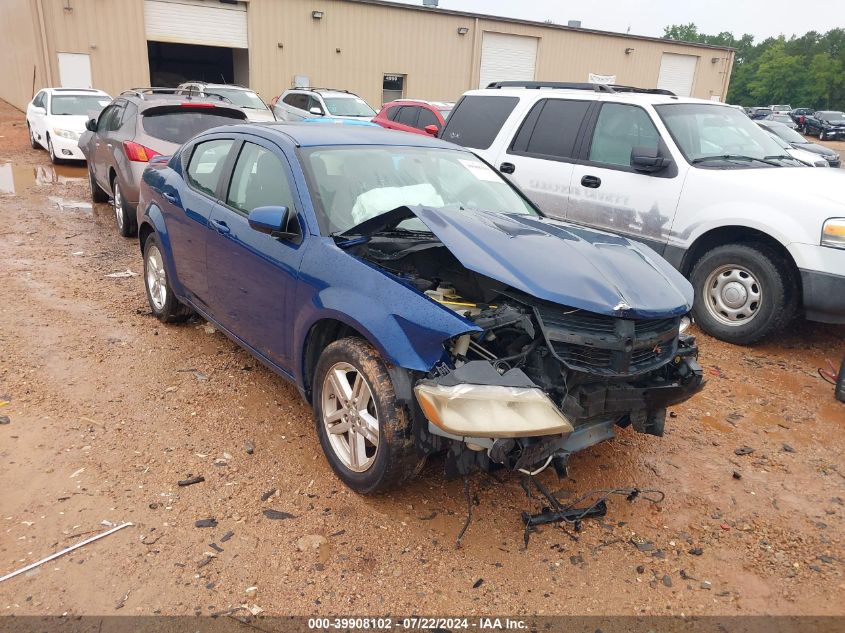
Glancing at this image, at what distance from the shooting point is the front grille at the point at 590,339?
280 centimetres

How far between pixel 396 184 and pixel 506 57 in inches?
1067

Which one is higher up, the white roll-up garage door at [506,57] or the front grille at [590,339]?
the white roll-up garage door at [506,57]

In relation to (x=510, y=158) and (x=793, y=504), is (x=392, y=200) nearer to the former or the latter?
(x=793, y=504)

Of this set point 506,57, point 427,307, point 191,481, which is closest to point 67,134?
point 191,481

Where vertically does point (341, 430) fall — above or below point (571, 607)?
above

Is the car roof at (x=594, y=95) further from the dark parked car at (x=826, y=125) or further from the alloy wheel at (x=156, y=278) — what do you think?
the dark parked car at (x=826, y=125)

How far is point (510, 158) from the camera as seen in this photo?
22.5 ft

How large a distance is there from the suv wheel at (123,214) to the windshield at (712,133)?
623 centimetres

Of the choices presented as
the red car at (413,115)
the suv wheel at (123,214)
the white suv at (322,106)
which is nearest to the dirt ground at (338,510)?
the suv wheel at (123,214)

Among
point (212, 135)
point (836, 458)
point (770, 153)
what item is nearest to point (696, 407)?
point (836, 458)

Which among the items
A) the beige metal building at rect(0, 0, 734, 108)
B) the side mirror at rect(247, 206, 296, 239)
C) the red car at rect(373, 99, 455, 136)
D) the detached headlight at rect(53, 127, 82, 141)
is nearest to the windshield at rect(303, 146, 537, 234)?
the side mirror at rect(247, 206, 296, 239)

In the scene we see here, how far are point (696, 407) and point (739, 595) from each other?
6.16ft

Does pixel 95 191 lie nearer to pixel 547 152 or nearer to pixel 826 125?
pixel 547 152

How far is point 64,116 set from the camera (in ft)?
48.1
